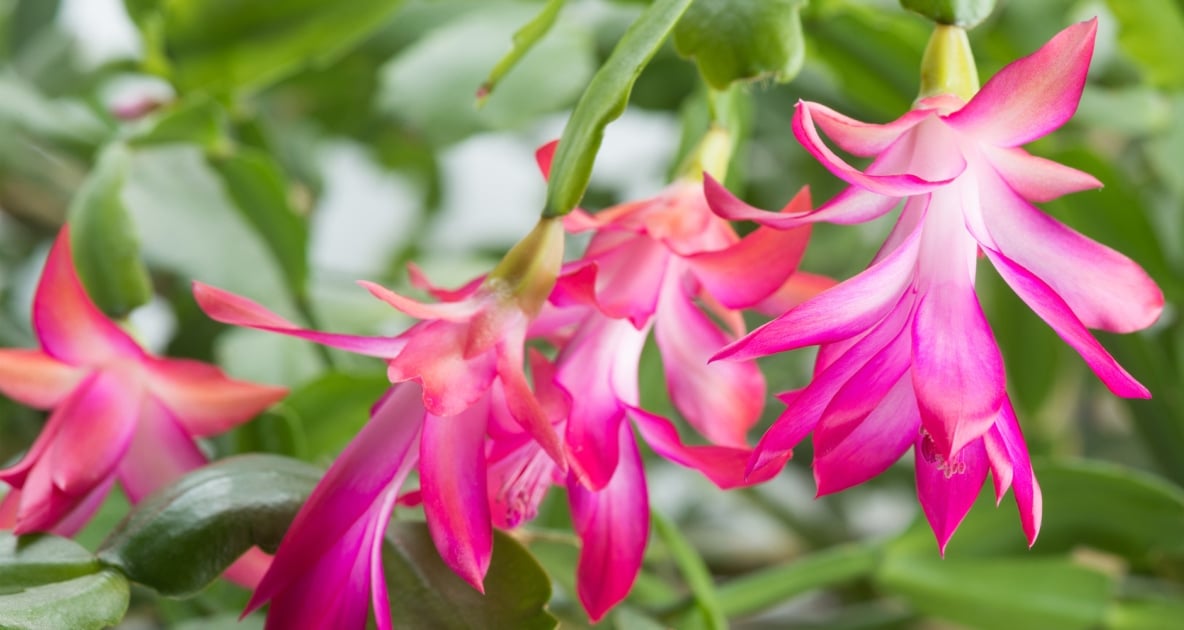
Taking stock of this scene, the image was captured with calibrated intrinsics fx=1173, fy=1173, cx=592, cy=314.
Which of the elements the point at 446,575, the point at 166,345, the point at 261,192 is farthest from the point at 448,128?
the point at 446,575

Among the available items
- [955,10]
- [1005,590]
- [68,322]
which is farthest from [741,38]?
[1005,590]

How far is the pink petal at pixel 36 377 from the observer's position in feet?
1.51

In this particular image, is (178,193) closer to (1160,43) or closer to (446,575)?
(446,575)

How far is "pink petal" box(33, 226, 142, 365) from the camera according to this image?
17.6 inches

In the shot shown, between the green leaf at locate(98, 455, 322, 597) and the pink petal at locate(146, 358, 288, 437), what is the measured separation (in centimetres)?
5

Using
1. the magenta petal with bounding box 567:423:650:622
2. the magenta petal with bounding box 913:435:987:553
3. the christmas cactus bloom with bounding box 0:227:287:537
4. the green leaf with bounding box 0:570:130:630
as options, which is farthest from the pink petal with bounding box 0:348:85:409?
the magenta petal with bounding box 913:435:987:553

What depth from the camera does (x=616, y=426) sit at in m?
0.38

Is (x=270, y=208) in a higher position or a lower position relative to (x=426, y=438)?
lower

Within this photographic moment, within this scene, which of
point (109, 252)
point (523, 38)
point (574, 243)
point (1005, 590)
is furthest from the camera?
point (574, 243)

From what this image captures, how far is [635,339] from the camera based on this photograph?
40cm

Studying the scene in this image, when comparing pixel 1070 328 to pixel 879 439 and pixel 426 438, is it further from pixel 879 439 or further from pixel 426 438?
pixel 426 438

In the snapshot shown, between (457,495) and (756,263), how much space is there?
0.12 metres

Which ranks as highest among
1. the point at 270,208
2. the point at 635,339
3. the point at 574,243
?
the point at 635,339

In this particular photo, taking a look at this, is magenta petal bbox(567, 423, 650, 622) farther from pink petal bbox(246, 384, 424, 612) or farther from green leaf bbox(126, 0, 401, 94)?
green leaf bbox(126, 0, 401, 94)
